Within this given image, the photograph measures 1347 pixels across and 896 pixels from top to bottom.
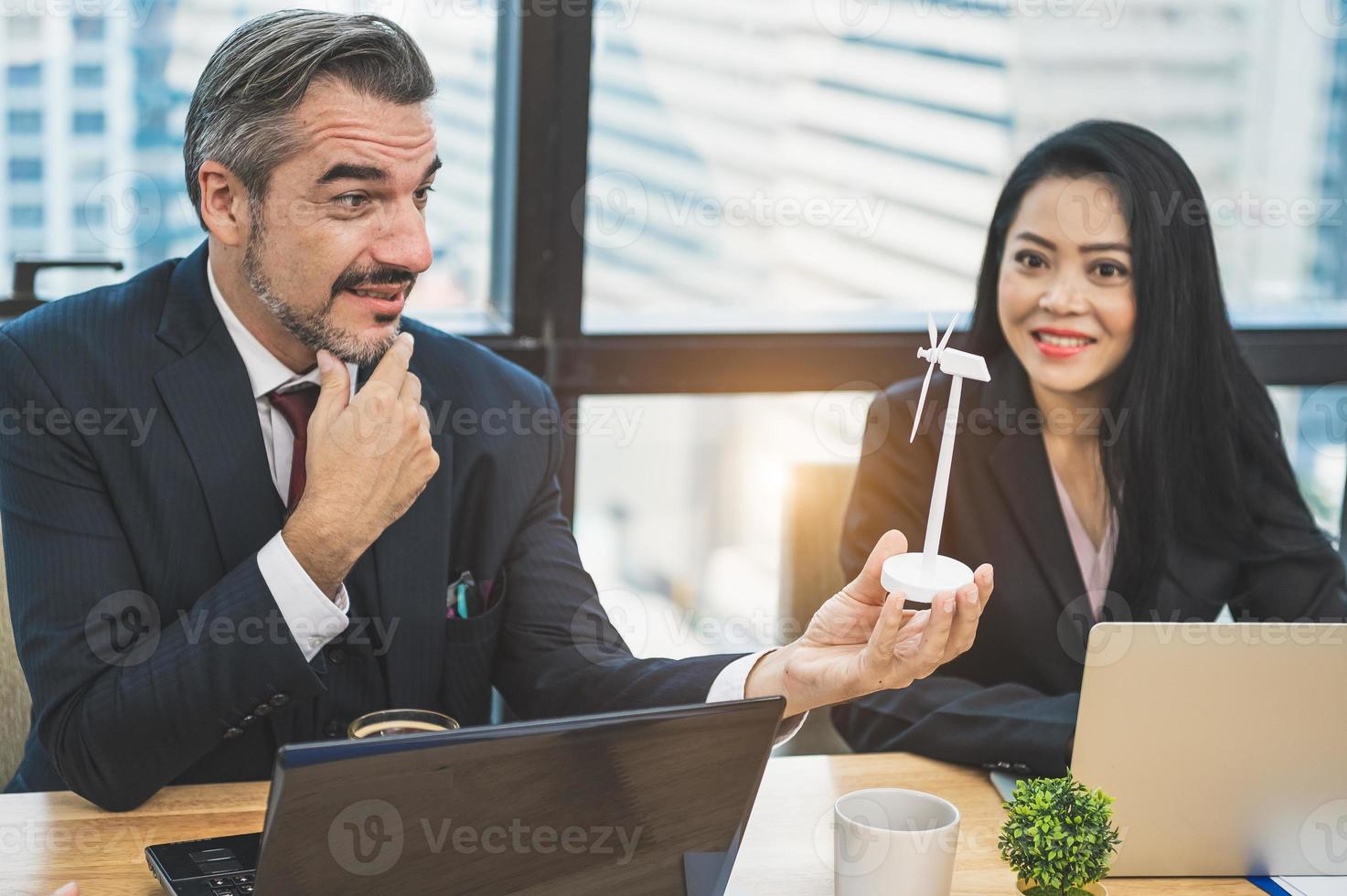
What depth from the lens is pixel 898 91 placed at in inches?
114

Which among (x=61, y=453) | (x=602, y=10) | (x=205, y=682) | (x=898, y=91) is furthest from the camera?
(x=898, y=91)

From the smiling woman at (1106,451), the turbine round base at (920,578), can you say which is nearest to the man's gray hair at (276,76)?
the turbine round base at (920,578)

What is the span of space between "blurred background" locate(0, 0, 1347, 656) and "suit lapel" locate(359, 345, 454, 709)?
79 centimetres

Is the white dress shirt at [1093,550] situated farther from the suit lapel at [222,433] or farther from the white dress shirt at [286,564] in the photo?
the suit lapel at [222,433]

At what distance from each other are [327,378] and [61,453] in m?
0.32

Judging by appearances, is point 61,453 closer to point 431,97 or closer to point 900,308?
point 431,97

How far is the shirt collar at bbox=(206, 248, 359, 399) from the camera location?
5.68ft

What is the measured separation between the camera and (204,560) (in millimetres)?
1667

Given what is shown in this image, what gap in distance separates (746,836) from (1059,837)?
366 millimetres

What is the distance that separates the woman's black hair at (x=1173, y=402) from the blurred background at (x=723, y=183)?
65 cm

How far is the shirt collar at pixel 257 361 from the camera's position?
5.68 feet

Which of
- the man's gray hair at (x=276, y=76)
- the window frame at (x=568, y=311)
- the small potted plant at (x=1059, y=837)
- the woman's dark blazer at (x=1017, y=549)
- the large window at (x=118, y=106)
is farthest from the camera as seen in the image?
the window frame at (x=568, y=311)

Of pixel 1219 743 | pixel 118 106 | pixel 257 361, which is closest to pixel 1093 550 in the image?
pixel 1219 743

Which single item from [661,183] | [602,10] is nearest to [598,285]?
[661,183]
